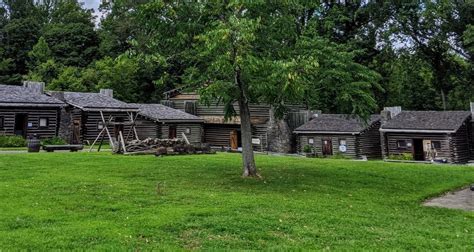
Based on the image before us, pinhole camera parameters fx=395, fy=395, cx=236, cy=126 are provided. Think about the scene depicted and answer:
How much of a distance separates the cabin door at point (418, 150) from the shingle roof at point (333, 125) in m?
5.01

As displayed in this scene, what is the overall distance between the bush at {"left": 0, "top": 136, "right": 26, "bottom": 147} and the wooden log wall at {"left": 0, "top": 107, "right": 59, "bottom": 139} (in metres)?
2.66

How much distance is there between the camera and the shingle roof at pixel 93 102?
37969 millimetres

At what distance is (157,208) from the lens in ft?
34.6

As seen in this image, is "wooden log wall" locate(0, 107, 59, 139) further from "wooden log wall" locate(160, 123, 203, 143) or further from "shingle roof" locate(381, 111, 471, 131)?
"shingle roof" locate(381, 111, 471, 131)

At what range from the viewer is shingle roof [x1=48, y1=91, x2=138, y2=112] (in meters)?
38.0

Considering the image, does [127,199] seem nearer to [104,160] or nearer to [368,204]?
[368,204]

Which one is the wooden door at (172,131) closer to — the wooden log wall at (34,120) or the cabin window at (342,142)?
the wooden log wall at (34,120)

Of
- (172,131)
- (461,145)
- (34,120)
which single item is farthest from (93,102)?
(461,145)

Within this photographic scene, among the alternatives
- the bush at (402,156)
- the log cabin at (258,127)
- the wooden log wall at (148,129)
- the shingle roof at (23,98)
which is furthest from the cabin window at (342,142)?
the shingle roof at (23,98)

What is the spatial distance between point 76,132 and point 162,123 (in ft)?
27.8

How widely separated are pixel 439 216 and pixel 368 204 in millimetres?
2051

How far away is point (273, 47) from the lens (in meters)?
16.4

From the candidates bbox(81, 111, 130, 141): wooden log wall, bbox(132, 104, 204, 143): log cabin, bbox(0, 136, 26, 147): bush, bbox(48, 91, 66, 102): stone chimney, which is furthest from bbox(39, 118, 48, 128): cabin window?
bbox(132, 104, 204, 143): log cabin

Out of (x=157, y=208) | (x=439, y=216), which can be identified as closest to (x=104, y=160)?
(x=157, y=208)
